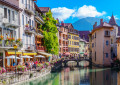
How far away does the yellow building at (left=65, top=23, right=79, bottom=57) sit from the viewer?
8819 cm

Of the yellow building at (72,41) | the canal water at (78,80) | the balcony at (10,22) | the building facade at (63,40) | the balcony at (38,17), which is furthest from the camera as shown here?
the yellow building at (72,41)

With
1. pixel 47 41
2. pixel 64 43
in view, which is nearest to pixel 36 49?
pixel 47 41

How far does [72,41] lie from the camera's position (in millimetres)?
91375

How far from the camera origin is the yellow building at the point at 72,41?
88188mm

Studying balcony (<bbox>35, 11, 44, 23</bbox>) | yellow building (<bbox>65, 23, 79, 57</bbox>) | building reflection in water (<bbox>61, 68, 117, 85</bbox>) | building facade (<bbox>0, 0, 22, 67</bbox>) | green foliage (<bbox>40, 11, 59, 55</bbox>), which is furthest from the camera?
yellow building (<bbox>65, 23, 79, 57</bbox>)

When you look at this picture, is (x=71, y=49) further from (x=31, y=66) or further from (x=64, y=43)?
(x=31, y=66)

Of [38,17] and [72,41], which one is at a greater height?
[38,17]

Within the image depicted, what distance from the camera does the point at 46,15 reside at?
50.0 m

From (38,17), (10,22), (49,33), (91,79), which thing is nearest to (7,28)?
(10,22)

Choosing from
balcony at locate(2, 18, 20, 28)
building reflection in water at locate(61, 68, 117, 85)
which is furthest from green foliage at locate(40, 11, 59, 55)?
balcony at locate(2, 18, 20, 28)

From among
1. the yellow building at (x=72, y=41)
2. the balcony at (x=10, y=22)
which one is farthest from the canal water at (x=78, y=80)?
the yellow building at (x=72, y=41)

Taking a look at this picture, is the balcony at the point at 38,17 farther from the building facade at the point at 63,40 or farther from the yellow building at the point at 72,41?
the yellow building at the point at 72,41

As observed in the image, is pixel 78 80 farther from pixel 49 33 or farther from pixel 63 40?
pixel 63 40

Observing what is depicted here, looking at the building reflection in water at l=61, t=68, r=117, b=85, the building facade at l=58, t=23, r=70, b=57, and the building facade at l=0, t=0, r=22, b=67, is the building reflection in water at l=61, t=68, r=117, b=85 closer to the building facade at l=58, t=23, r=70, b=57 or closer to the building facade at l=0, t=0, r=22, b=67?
the building facade at l=0, t=0, r=22, b=67
